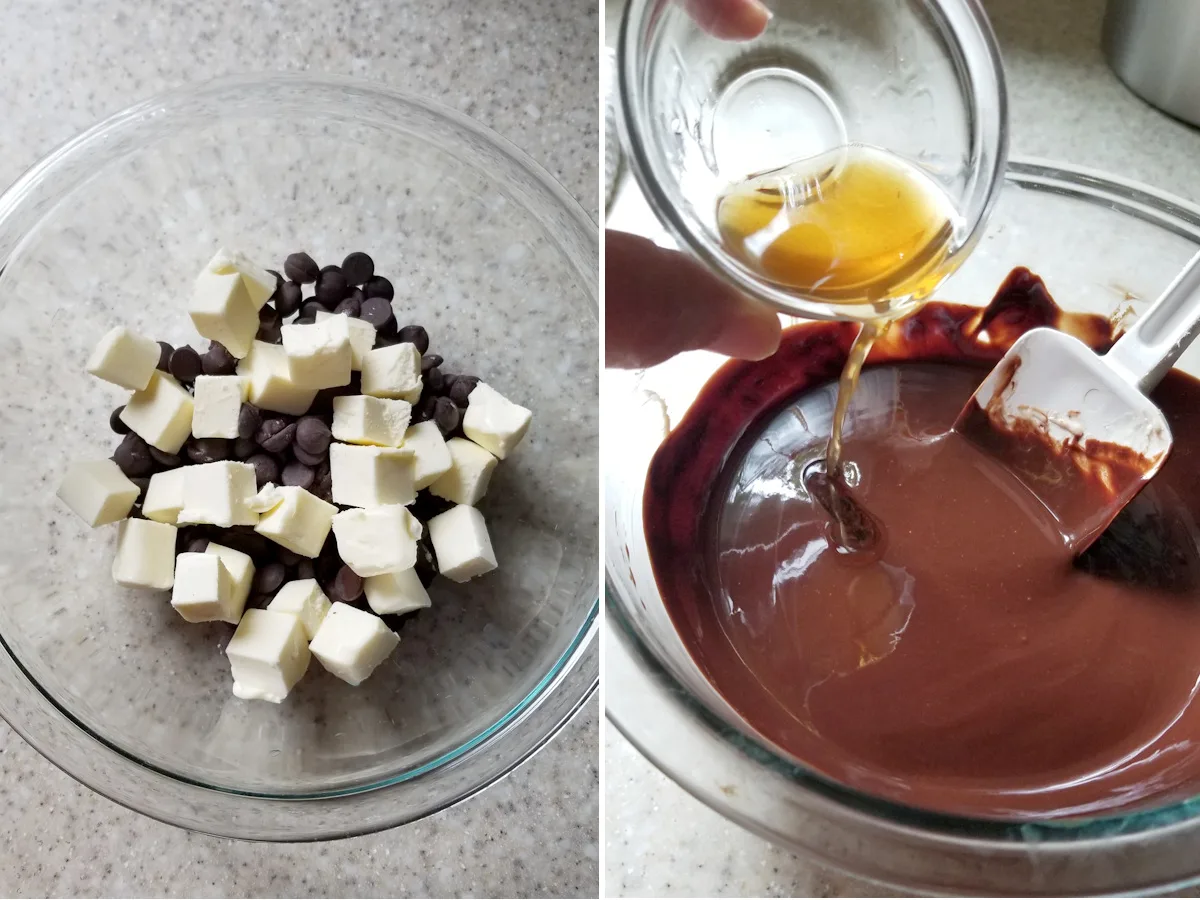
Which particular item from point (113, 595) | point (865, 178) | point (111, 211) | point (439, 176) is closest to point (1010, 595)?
point (865, 178)

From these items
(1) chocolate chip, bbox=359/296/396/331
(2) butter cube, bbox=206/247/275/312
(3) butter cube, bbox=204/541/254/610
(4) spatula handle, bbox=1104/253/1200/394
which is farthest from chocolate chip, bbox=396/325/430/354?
(4) spatula handle, bbox=1104/253/1200/394

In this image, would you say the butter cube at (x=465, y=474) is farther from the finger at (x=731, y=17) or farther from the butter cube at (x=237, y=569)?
the finger at (x=731, y=17)

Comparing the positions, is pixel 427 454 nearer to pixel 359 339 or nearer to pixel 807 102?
pixel 359 339

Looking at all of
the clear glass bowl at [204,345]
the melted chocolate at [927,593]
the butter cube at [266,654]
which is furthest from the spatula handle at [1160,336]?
the butter cube at [266,654]

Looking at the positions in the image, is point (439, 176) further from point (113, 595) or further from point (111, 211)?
point (113, 595)

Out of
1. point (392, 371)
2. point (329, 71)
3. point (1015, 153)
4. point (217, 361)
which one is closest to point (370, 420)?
point (392, 371)

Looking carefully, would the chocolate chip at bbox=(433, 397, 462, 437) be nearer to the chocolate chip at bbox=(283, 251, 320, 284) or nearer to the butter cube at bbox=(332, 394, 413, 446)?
the butter cube at bbox=(332, 394, 413, 446)
